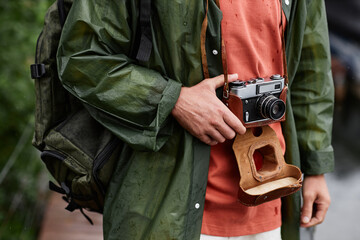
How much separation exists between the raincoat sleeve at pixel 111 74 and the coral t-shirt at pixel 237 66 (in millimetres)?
270

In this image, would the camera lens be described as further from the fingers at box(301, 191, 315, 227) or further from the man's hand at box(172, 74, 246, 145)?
the fingers at box(301, 191, 315, 227)

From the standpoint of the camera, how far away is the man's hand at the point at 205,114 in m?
1.73

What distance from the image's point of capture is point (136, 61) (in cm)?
181

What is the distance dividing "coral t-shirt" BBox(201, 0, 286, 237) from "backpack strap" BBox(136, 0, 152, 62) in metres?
0.28

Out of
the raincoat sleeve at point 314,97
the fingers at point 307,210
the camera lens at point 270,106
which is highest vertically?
the camera lens at point 270,106

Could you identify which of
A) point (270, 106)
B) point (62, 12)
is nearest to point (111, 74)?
point (62, 12)

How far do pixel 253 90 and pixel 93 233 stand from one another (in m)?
2.64

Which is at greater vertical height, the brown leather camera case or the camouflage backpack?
the camouflage backpack

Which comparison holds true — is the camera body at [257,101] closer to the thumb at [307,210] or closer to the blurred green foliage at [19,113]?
the thumb at [307,210]

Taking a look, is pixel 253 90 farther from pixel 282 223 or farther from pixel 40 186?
pixel 40 186

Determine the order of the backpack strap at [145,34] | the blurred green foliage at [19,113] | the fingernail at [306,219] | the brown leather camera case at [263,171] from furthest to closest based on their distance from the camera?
the blurred green foliage at [19,113] → the fingernail at [306,219] → the brown leather camera case at [263,171] → the backpack strap at [145,34]

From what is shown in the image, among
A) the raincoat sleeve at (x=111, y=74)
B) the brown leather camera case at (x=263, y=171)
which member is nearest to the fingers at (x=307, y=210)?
the brown leather camera case at (x=263, y=171)

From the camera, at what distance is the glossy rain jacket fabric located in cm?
172

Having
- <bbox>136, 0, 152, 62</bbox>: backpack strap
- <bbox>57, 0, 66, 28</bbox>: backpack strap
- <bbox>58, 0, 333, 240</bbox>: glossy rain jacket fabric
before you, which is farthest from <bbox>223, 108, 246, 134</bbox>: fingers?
<bbox>57, 0, 66, 28</bbox>: backpack strap
